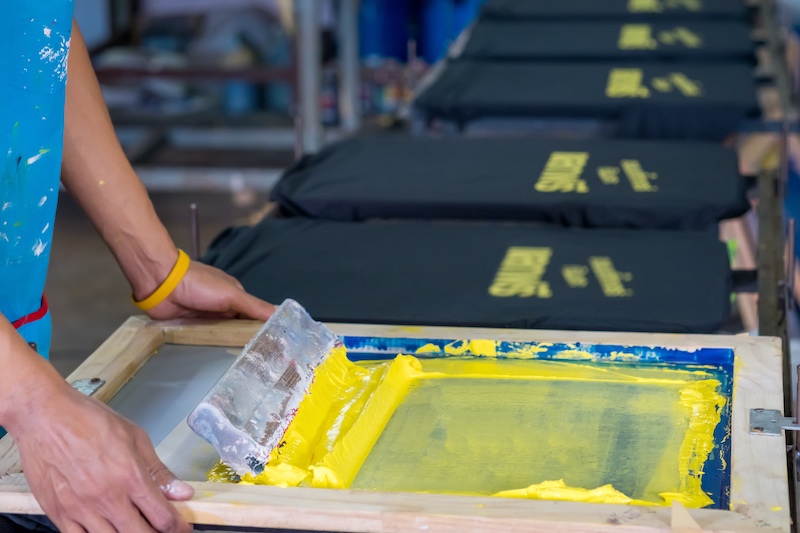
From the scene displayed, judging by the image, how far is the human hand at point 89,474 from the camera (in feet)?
2.92

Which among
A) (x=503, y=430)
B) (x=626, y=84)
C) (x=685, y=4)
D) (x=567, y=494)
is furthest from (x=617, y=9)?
(x=567, y=494)

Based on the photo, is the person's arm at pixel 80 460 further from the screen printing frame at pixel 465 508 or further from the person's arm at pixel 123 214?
the person's arm at pixel 123 214

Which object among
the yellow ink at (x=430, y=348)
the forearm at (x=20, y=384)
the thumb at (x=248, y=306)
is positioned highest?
the forearm at (x=20, y=384)

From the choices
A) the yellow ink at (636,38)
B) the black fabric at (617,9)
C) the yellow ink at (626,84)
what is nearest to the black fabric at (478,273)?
the yellow ink at (626,84)

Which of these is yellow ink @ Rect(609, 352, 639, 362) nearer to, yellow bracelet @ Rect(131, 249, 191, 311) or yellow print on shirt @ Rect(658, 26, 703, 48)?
yellow bracelet @ Rect(131, 249, 191, 311)

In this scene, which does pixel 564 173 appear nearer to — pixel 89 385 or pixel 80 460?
pixel 89 385

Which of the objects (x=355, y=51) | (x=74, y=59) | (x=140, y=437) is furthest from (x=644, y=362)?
(x=355, y=51)

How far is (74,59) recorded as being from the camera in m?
1.29

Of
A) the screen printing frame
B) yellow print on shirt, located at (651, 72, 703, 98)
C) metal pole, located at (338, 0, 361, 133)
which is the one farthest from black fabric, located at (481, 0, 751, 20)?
the screen printing frame

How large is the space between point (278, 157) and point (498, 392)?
345cm

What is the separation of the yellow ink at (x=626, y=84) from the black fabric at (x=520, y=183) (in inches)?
10.6

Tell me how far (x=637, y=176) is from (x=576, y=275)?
1.54 ft

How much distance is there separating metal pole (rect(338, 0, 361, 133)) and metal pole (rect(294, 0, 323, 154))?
176mm

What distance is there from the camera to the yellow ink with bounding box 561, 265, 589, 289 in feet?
4.95
